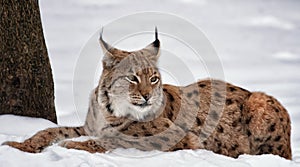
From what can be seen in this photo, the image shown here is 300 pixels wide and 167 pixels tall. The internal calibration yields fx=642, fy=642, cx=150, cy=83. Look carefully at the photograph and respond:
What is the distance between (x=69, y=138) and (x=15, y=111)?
3.59ft

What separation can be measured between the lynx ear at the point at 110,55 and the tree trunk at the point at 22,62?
1.48 m

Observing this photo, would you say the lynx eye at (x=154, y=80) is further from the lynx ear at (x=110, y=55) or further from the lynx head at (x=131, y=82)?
the lynx ear at (x=110, y=55)

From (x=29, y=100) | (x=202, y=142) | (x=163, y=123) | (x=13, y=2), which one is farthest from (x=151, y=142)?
(x=13, y=2)

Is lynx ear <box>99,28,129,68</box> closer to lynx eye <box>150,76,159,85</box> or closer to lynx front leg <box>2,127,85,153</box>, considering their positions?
lynx eye <box>150,76,159,85</box>

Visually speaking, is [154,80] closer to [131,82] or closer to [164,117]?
[131,82]

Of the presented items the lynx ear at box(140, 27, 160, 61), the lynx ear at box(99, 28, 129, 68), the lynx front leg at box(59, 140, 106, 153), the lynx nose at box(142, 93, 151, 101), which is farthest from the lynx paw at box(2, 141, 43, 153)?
the lynx ear at box(140, 27, 160, 61)

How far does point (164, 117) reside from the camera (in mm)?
7113

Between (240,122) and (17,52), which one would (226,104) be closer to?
(240,122)

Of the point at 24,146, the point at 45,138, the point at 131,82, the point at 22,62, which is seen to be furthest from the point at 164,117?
the point at 22,62

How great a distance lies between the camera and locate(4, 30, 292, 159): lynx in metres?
6.84

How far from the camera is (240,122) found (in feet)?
25.5

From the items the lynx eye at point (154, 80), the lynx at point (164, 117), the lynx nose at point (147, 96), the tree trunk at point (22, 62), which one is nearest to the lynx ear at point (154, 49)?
the lynx at point (164, 117)

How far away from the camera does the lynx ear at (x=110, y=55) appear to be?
6883 millimetres

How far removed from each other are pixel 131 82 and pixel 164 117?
0.61m
